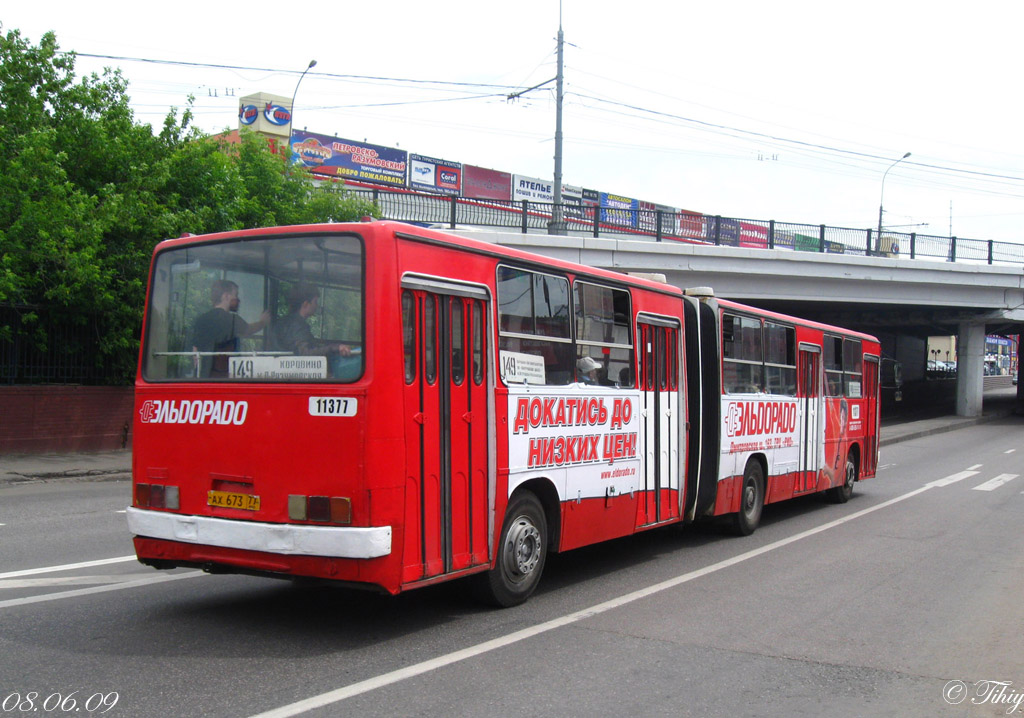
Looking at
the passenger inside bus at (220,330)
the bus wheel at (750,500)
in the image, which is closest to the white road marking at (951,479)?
the bus wheel at (750,500)

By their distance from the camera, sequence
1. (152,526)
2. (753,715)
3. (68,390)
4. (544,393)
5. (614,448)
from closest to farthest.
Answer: (753,715)
(152,526)
(544,393)
(614,448)
(68,390)

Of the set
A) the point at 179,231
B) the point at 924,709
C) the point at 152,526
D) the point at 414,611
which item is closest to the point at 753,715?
the point at 924,709

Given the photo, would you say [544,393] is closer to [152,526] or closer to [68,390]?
[152,526]

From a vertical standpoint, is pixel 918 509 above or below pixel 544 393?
below

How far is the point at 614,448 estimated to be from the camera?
29.4 ft

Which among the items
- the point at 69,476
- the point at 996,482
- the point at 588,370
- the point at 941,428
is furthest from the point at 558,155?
the point at 588,370

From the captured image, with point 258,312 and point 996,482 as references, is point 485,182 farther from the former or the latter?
point 258,312

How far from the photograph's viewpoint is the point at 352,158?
65.3 m

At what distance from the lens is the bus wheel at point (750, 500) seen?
11719 millimetres

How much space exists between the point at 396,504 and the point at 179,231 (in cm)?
1432

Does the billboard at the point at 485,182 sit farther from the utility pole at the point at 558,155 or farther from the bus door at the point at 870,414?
the bus door at the point at 870,414

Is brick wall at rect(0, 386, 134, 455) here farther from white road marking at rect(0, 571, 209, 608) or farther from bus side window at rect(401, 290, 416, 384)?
bus side window at rect(401, 290, 416, 384)

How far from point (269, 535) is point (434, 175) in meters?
67.9

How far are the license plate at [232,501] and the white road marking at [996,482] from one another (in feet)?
51.3
